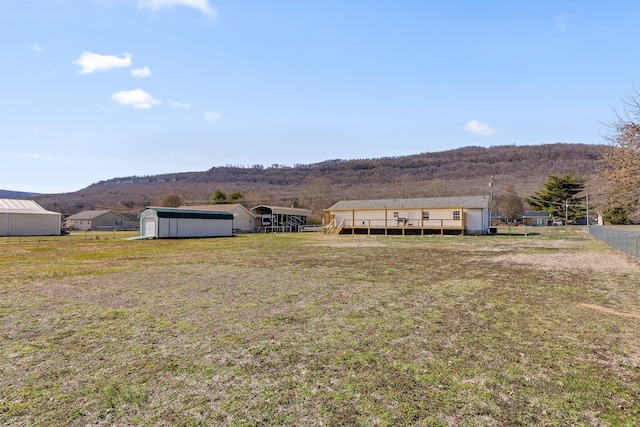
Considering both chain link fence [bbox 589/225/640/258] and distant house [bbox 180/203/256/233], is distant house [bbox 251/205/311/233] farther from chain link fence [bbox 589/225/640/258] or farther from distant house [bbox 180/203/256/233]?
chain link fence [bbox 589/225/640/258]

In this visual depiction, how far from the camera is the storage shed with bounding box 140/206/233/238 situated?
29.3m

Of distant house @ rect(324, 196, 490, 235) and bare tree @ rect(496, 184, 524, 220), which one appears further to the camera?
bare tree @ rect(496, 184, 524, 220)

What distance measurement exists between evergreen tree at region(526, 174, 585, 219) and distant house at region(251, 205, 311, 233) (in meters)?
42.6

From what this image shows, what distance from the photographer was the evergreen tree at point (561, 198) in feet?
190

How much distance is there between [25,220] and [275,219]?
84.2ft

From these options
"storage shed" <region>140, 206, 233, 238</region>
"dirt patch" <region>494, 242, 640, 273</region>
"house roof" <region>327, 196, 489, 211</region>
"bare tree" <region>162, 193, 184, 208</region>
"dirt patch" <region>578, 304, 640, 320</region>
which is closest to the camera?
"dirt patch" <region>578, 304, 640, 320</region>

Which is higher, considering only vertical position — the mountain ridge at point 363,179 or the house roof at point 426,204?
the mountain ridge at point 363,179

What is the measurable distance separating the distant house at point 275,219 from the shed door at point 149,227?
15.5 meters

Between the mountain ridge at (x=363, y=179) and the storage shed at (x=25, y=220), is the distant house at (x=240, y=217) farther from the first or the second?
the mountain ridge at (x=363, y=179)

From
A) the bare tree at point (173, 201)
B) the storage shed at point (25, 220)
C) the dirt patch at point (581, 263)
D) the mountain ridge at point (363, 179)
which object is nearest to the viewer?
the dirt patch at point (581, 263)

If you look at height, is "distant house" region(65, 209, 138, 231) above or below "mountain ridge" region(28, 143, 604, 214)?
below

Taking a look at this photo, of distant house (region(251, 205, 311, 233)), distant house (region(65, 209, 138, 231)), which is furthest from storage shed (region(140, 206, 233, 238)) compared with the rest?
distant house (region(65, 209, 138, 231))

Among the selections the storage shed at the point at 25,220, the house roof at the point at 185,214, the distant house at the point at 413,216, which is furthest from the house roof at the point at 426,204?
the storage shed at the point at 25,220

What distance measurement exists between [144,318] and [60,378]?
2.08 metres
